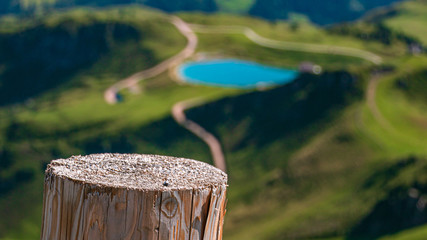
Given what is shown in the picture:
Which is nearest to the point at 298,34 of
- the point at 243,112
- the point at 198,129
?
the point at 243,112

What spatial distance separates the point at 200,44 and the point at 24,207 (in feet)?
138

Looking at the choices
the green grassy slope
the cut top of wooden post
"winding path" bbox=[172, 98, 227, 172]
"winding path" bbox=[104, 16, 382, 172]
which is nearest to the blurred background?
"winding path" bbox=[172, 98, 227, 172]

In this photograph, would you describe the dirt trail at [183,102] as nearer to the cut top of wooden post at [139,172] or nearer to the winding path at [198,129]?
the winding path at [198,129]

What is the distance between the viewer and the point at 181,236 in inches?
192

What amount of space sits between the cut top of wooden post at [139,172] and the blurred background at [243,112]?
1692 inches

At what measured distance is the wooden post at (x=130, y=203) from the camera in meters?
4.70

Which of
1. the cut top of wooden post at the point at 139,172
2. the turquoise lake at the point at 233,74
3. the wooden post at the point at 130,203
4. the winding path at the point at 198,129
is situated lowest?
the wooden post at the point at 130,203

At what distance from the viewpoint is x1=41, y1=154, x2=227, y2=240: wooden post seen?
4703 mm

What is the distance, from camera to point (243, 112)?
7000 cm

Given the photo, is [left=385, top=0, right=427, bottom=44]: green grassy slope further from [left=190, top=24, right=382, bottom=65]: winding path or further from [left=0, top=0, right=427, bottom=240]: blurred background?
[left=190, top=24, right=382, bottom=65]: winding path

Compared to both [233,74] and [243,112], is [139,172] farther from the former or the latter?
[233,74]

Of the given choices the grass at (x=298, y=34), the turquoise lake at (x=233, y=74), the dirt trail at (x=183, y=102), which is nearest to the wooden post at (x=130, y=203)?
the dirt trail at (x=183, y=102)

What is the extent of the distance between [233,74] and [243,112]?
17.6m

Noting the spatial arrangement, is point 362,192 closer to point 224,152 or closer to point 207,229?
point 224,152
